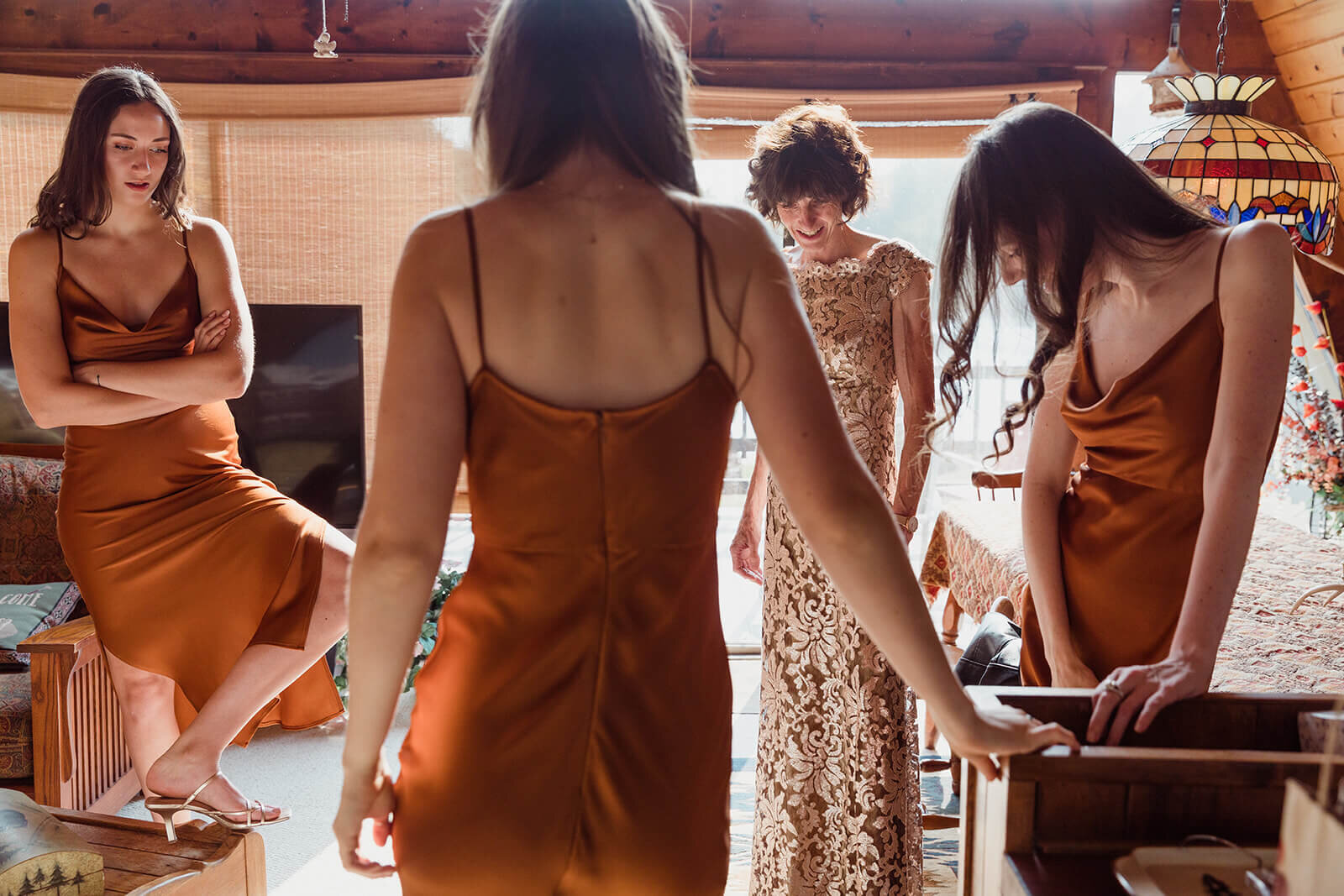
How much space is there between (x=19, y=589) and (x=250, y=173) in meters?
2.24

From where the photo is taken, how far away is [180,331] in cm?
238

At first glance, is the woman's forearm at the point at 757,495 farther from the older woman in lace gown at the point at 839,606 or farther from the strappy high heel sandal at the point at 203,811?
the strappy high heel sandal at the point at 203,811

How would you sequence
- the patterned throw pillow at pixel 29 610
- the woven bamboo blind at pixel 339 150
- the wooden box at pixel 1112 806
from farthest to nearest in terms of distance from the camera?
the woven bamboo blind at pixel 339 150 → the patterned throw pillow at pixel 29 610 → the wooden box at pixel 1112 806

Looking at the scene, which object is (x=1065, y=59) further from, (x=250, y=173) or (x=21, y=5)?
(x=21, y=5)

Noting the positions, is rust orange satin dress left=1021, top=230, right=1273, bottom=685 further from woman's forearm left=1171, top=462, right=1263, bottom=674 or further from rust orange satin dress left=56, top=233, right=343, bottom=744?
rust orange satin dress left=56, top=233, right=343, bottom=744

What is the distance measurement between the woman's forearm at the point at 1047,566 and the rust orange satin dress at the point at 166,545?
1466 mm

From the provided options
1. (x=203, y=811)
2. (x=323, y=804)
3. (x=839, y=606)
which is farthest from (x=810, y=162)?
(x=323, y=804)

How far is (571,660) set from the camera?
105 centimetres

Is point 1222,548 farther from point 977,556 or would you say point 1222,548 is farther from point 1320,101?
point 1320,101

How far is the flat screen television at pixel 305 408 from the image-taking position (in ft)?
13.4

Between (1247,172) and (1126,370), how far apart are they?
73 centimetres

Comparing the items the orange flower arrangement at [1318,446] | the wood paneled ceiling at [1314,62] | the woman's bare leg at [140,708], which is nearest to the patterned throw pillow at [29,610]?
the woman's bare leg at [140,708]

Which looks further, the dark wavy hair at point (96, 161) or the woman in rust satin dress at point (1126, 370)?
the dark wavy hair at point (96, 161)

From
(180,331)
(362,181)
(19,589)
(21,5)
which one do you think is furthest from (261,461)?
(21,5)
